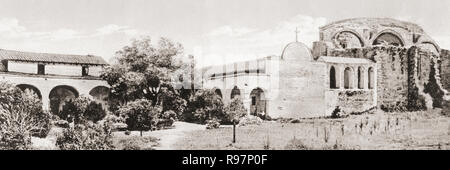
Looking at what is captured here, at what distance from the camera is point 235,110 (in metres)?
12.2

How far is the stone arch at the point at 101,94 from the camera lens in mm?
15317

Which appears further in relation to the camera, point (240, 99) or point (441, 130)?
point (240, 99)

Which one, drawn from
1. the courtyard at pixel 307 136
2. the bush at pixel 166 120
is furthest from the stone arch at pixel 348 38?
the bush at pixel 166 120

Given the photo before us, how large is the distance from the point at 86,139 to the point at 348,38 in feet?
47.7

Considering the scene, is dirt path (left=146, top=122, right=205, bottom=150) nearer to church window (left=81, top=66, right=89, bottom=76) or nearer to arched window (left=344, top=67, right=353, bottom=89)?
church window (left=81, top=66, right=89, bottom=76)

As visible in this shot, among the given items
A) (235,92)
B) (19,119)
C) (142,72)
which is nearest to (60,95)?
(142,72)

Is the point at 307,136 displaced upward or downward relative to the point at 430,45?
downward

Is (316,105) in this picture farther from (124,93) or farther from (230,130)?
(124,93)

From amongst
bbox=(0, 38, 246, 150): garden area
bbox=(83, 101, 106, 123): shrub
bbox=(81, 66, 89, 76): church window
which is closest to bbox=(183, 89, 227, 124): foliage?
bbox=(0, 38, 246, 150): garden area

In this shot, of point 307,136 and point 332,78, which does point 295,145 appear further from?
point 332,78
